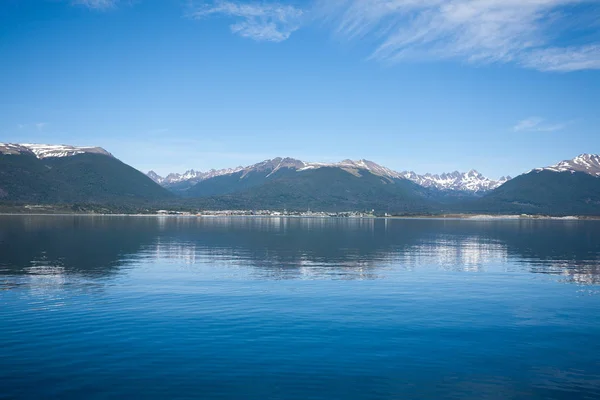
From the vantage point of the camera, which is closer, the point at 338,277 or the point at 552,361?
the point at 552,361

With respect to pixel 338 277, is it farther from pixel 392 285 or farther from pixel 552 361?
pixel 552 361

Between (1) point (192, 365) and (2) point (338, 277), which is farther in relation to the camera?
(2) point (338, 277)

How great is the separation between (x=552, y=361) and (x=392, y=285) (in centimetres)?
2735

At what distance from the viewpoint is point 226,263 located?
7500 cm

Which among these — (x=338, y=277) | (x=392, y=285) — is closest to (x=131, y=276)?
(x=338, y=277)

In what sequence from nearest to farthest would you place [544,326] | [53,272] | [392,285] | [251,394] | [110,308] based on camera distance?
[251,394] → [544,326] → [110,308] → [392,285] → [53,272]

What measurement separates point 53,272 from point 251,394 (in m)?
47.0

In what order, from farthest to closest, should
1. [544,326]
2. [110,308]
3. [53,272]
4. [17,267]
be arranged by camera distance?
[17,267] → [53,272] → [110,308] → [544,326]

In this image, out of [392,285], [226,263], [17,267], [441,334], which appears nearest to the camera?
[441,334]

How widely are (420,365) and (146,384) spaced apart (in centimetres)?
1538

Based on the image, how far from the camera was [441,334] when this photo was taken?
3306 cm

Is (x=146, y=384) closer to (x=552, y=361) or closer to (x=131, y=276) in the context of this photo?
(x=552, y=361)

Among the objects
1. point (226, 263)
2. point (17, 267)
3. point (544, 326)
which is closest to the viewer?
point (544, 326)

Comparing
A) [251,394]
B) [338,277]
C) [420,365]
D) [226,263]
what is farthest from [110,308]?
[226,263]
